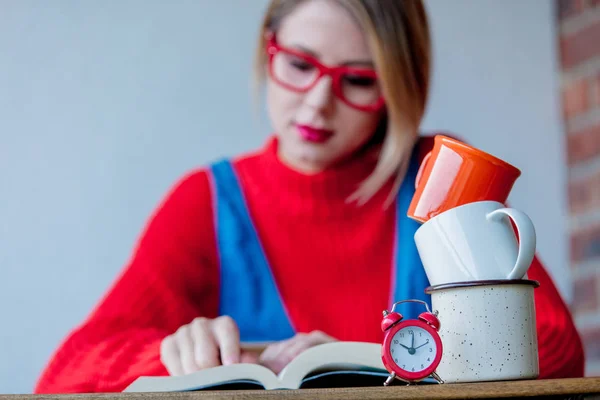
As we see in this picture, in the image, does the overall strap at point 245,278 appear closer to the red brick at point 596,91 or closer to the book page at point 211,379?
the book page at point 211,379

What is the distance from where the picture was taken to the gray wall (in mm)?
1701

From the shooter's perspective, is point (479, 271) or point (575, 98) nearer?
point (479, 271)

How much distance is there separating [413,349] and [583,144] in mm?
1442

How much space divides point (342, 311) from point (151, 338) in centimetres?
40

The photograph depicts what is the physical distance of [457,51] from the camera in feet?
6.56

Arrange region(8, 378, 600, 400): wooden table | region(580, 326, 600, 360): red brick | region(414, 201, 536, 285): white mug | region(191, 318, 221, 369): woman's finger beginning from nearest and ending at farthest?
1. region(8, 378, 600, 400): wooden table
2. region(414, 201, 536, 285): white mug
3. region(191, 318, 221, 369): woman's finger
4. region(580, 326, 600, 360): red brick

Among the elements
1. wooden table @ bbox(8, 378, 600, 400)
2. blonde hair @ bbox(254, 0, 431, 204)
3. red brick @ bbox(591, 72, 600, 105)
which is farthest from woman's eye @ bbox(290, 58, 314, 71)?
red brick @ bbox(591, 72, 600, 105)

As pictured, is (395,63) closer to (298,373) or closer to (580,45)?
(298,373)

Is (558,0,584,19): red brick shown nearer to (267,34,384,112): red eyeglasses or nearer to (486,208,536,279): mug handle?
(267,34,384,112): red eyeglasses

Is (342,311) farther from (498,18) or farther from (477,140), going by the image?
(498,18)

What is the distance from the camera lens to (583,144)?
192cm

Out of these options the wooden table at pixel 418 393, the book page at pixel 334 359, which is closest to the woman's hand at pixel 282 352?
the book page at pixel 334 359

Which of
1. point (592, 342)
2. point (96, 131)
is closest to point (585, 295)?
point (592, 342)

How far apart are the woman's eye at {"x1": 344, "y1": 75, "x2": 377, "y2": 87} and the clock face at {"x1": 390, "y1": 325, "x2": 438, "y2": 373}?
2.16 feet
